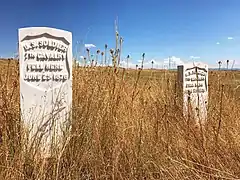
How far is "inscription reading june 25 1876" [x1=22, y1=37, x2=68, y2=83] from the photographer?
3348 millimetres

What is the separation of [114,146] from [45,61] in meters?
1.19

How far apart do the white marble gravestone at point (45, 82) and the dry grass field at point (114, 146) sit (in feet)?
0.54

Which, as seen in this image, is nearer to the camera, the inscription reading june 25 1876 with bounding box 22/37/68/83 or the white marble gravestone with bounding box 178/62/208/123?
the inscription reading june 25 1876 with bounding box 22/37/68/83

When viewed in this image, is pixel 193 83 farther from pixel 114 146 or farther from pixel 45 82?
pixel 45 82

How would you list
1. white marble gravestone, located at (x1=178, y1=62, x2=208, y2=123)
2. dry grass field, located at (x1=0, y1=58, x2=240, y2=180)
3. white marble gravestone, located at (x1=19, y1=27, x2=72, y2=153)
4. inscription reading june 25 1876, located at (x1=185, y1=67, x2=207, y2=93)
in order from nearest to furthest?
dry grass field, located at (x1=0, y1=58, x2=240, y2=180)
white marble gravestone, located at (x1=19, y1=27, x2=72, y2=153)
white marble gravestone, located at (x1=178, y1=62, x2=208, y2=123)
inscription reading june 25 1876, located at (x1=185, y1=67, x2=207, y2=93)

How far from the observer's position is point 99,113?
12.1 feet

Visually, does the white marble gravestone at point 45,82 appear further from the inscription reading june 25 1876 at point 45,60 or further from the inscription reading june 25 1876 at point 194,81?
the inscription reading june 25 1876 at point 194,81

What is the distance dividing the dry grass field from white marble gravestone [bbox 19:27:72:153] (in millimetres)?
166

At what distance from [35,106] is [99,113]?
0.74 metres

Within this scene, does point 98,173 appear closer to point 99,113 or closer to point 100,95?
point 99,113

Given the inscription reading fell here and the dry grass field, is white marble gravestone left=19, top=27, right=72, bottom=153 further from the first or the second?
the dry grass field

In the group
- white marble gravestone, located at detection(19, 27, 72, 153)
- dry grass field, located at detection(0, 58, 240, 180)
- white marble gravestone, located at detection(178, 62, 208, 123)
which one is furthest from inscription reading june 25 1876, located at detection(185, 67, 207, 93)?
white marble gravestone, located at detection(19, 27, 72, 153)

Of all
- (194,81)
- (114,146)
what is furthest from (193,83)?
(114,146)

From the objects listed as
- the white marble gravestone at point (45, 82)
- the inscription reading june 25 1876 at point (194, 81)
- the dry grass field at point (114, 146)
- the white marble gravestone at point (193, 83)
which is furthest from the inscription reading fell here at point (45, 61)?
the inscription reading june 25 1876 at point (194, 81)
